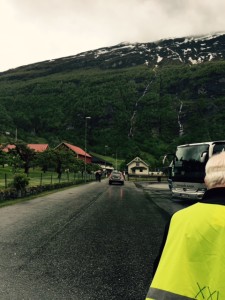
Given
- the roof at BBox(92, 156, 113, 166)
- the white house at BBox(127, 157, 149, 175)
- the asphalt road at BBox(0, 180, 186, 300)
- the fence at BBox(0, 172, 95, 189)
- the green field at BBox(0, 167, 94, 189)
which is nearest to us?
the asphalt road at BBox(0, 180, 186, 300)

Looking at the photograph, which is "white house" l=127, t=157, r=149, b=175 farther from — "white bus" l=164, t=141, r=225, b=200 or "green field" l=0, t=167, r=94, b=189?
"white bus" l=164, t=141, r=225, b=200

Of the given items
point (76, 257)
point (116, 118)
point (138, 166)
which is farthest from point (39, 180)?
point (116, 118)

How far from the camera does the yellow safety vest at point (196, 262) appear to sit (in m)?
1.85

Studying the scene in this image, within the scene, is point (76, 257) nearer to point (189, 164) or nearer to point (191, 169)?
point (191, 169)

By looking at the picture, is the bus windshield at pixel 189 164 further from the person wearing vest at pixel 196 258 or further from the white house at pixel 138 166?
the white house at pixel 138 166

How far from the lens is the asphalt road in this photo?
205 inches

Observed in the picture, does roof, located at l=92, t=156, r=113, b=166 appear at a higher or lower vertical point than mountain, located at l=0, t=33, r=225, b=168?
lower

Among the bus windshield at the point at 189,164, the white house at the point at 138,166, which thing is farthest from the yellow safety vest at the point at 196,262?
the white house at the point at 138,166

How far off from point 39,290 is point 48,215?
8.24 m

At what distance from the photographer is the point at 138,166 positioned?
141m

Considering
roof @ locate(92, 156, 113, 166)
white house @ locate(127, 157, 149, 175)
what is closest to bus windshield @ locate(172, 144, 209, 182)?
white house @ locate(127, 157, 149, 175)

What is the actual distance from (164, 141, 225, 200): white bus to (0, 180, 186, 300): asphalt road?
635 centimetres

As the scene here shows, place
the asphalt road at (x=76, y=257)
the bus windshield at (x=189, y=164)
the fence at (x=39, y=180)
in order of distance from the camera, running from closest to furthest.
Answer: the asphalt road at (x=76, y=257)
the bus windshield at (x=189, y=164)
the fence at (x=39, y=180)

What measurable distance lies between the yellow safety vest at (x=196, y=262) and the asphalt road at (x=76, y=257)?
10.7 ft
